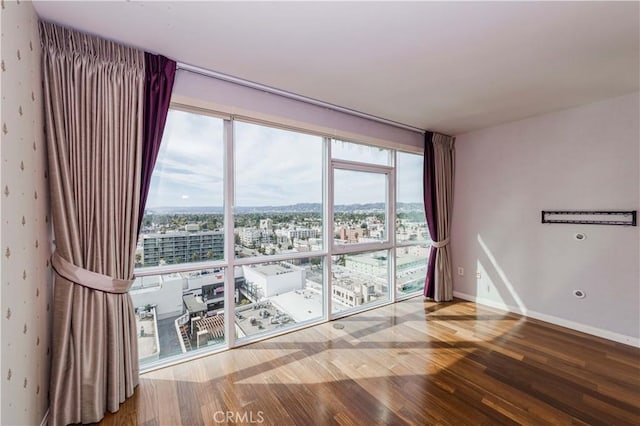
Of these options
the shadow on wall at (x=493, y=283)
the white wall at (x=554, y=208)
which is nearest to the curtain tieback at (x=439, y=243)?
the white wall at (x=554, y=208)

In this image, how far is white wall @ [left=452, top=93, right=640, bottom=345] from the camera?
2689 mm

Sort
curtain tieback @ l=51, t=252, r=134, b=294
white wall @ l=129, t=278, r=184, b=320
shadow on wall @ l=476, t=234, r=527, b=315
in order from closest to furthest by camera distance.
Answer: curtain tieback @ l=51, t=252, r=134, b=294 → white wall @ l=129, t=278, r=184, b=320 → shadow on wall @ l=476, t=234, r=527, b=315

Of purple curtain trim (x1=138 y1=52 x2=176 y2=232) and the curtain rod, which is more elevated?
the curtain rod

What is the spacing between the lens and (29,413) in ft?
4.58

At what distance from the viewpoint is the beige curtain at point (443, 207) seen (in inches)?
152

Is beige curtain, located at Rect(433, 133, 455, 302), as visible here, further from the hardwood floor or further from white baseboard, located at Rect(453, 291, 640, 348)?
the hardwood floor

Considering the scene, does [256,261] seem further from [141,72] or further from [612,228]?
[612,228]

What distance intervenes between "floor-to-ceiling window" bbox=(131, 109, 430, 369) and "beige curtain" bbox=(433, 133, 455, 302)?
Result: 574mm

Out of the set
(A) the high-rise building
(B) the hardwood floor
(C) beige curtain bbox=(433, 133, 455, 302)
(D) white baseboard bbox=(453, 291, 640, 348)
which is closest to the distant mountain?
(A) the high-rise building

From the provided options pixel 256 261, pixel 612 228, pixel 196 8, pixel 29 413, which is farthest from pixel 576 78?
pixel 29 413

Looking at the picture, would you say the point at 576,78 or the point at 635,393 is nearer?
the point at 635,393

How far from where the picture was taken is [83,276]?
65.9 inches

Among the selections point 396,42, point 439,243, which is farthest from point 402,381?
point 396,42

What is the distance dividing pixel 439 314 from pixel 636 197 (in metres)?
2.31
